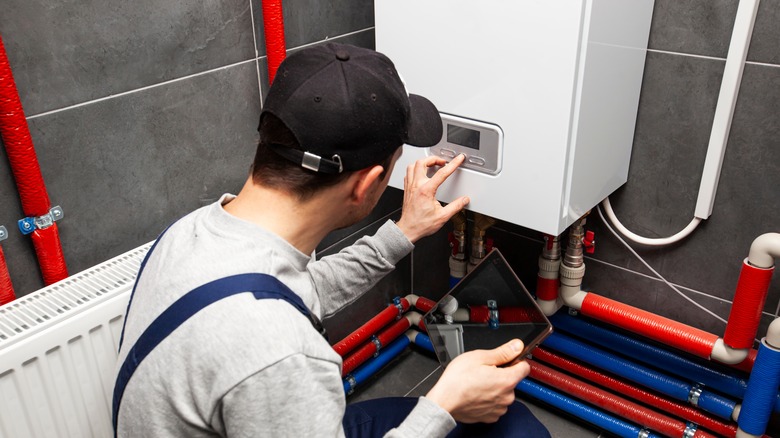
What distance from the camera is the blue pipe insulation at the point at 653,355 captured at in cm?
140

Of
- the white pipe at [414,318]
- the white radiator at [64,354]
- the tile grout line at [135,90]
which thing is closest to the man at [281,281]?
the white radiator at [64,354]

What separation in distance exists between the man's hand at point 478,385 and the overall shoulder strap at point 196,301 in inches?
10.4

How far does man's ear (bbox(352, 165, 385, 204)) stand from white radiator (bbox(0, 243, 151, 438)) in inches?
17.8

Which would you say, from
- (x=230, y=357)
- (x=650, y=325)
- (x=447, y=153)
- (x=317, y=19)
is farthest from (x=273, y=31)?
(x=650, y=325)

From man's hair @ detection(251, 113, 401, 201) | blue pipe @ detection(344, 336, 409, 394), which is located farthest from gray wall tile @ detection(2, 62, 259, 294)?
blue pipe @ detection(344, 336, 409, 394)

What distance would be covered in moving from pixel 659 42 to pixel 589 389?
2.57 feet

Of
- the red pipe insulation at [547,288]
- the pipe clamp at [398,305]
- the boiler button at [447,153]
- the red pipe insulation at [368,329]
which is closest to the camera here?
the boiler button at [447,153]

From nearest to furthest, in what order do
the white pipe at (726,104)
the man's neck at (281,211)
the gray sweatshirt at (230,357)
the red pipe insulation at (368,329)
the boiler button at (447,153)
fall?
1. the gray sweatshirt at (230,357)
2. the man's neck at (281,211)
3. the white pipe at (726,104)
4. the boiler button at (447,153)
5. the red pipe insulation at (368,329)

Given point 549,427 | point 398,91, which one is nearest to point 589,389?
point 549,427

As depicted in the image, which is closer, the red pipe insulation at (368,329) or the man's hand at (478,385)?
the man's hand at (478,385)

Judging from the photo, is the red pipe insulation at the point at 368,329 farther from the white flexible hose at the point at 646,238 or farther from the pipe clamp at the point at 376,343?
the white flexible hose at the point at 646,238

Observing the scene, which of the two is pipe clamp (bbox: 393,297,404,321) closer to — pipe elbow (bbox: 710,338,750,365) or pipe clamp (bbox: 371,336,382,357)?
pipe clamp (bbox: 371,336,382,357)

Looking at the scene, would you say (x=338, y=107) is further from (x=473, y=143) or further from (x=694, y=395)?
(x=694, y=395)

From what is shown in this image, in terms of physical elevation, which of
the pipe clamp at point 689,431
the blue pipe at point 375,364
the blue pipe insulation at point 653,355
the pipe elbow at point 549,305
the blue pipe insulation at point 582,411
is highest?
the pipe elbow at point 549,305
